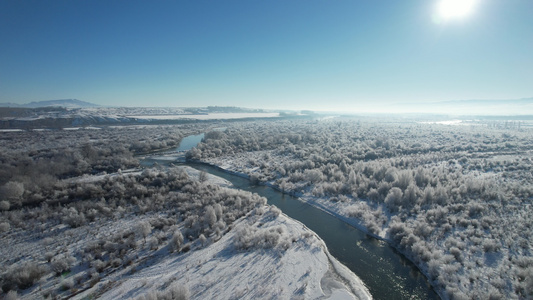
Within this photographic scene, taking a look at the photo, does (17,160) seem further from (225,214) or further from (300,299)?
(300,299)

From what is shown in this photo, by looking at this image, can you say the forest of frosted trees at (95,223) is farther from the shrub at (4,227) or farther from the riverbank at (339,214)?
the riverbank at (339,214)

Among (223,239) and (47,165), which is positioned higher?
(47,165)

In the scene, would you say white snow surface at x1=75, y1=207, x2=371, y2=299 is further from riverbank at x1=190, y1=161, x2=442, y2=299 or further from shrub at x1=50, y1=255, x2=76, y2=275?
shrub at x1=50, y1=255, x2=76, y2=275

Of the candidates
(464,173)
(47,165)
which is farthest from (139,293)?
(464,173)

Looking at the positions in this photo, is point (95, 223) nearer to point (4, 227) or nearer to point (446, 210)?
point (4, 227)

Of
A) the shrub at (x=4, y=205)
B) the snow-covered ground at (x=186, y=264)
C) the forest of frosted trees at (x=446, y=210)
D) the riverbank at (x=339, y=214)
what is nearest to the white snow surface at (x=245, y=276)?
the snow-covered ground at (x=186, y=264)

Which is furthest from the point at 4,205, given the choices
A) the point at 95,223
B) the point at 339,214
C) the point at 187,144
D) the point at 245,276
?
the point at 187,144
